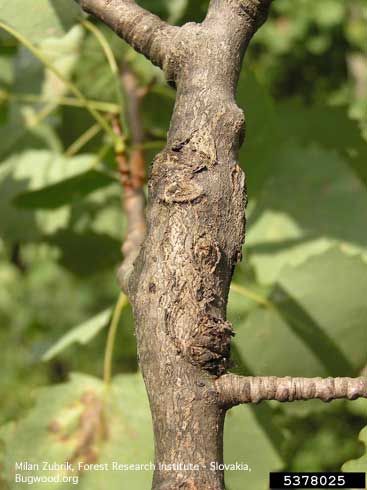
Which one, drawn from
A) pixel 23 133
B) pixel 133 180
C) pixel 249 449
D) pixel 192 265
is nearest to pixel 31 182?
pixel 23 133

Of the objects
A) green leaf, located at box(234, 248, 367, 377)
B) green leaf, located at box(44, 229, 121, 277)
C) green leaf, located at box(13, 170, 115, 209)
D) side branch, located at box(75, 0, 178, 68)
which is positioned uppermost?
green leaf, located at box(44, 229, 121, 277)

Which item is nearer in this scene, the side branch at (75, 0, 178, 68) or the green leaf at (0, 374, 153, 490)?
the side branch at (75, 0, 178, 68)

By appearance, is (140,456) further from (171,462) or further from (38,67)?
(38,67)

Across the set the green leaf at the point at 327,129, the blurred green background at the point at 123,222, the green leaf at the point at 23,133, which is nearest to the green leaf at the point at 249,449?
the blurred green background at the point at 123,222

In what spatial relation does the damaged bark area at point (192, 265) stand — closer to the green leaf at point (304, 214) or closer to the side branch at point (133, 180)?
the side branch at point (133, 180)

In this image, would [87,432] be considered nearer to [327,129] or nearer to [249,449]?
[249,449]

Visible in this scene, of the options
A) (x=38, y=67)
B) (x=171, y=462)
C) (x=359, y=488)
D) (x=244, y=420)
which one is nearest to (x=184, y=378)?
(x=171, y=462)

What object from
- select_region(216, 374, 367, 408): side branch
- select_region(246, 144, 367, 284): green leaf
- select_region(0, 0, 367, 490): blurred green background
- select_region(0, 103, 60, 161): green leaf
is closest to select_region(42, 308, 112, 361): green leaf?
select_region(0, 0, 367, 490): blurred green background

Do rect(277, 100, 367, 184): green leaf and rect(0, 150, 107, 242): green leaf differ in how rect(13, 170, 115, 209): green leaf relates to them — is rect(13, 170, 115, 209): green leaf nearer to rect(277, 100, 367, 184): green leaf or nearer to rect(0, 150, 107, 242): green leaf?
rect(0, 150, 107, 242): green leaf
